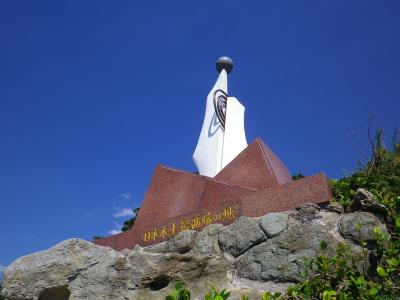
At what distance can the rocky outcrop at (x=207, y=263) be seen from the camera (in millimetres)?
4070

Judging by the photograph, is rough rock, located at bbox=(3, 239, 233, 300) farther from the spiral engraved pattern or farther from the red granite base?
the spiral engraved pattern

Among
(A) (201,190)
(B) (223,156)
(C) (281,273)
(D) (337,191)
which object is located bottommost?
(C) (281,273)

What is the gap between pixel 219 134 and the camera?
11.0 m

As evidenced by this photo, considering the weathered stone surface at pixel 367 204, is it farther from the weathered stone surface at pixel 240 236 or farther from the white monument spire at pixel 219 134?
the white monument spire at pixel 219 134

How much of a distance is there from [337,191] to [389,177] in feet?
2.01

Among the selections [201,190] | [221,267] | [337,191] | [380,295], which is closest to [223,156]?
[201,190]

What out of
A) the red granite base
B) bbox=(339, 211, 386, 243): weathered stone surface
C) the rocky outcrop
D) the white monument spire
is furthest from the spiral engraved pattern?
bbox=(339, 211, 386, 243): weathered stone surface

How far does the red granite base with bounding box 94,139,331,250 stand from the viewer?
4875mm

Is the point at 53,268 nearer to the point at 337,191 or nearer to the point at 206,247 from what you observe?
the point at 206,247

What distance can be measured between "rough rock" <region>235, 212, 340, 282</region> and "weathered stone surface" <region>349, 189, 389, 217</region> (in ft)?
1.02

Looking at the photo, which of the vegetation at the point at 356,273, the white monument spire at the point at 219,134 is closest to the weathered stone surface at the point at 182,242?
the vegetation at the point at 356,273

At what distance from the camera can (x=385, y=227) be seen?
4.12m

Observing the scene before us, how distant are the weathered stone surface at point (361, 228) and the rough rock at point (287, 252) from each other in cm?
11

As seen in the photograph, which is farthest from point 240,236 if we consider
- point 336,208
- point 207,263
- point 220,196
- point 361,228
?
point 220,196
